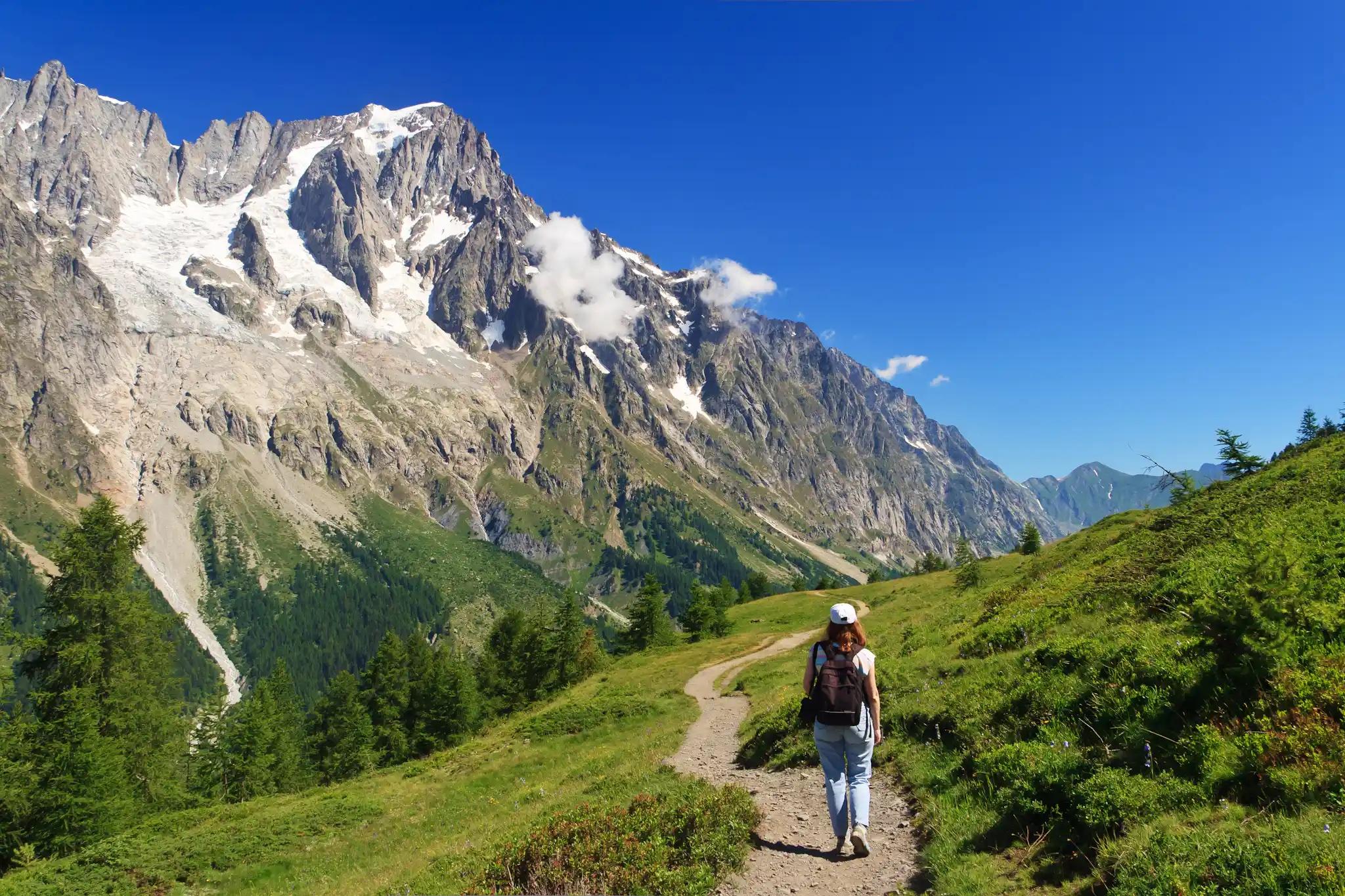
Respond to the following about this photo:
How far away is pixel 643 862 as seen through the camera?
10.4 m

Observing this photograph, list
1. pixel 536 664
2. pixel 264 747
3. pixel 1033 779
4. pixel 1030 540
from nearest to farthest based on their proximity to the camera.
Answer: pixel 1033 779 → pixel 264 747 → pixel 536 664 → pixel 1030 540

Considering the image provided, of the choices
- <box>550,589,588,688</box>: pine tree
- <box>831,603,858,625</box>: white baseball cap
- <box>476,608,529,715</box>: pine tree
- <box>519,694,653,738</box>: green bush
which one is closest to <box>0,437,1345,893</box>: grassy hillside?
<box>831,603,858,625</box>: white baseball cap

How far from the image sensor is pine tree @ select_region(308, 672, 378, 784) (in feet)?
208

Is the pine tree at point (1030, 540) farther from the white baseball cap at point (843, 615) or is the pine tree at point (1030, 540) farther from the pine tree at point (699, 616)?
the white baseball cap at point (843, 615)

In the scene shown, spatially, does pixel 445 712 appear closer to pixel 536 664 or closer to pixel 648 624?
pixel 536 664

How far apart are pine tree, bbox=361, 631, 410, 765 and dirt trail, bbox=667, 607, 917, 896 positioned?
182ft

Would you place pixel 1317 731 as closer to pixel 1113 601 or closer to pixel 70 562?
pixel 1113 601

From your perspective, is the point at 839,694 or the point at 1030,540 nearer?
the point at 839,694

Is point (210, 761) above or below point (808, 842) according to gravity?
below

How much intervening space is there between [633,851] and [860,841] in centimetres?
390

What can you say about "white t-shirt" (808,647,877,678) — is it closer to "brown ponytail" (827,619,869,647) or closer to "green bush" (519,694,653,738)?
"brown ponytail" (827,619,869,647)

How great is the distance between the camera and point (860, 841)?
10.4 metres

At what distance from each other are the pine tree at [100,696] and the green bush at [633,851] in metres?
25.7

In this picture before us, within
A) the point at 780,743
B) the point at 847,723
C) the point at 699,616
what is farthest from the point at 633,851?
the point at 699,616
